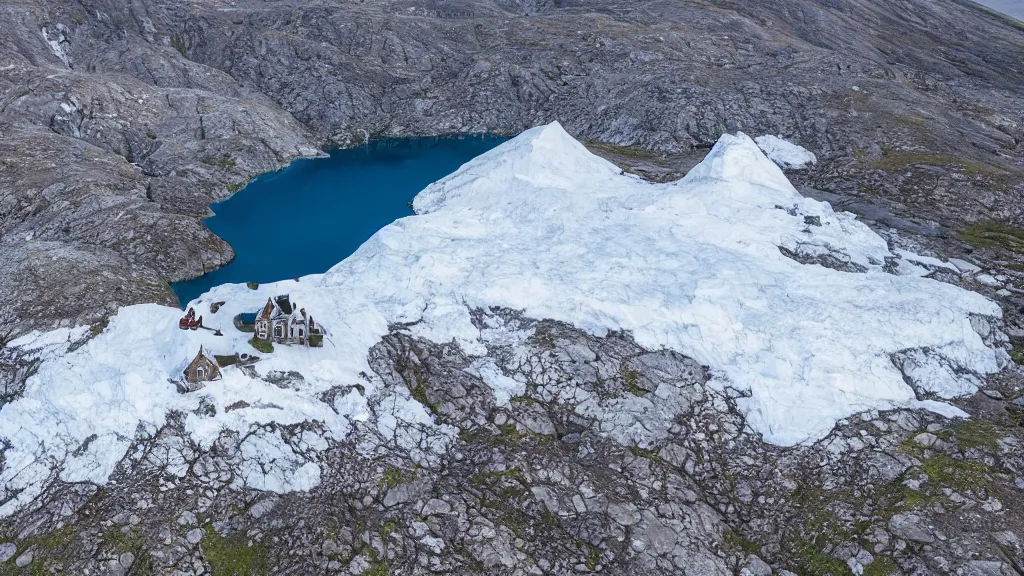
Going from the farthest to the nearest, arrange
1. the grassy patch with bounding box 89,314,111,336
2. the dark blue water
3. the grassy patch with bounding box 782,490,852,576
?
the dark blue water → the grassy patch with bounding box 89,314,111,336 → the grassy patch with bounding box 782,490,852,576

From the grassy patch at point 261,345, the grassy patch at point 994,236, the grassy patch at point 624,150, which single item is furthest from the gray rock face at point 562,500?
the grassy patch at point 624,150

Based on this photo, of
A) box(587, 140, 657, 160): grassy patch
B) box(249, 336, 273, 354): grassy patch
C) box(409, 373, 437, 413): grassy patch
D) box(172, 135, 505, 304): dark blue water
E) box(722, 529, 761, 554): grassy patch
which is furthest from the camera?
box(587, 140, 657, 160): grassy patch

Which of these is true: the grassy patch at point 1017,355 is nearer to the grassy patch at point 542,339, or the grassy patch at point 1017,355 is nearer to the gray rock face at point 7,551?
the grassy patch at point 542,339

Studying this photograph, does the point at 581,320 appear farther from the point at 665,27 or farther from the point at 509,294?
the point at 665,27

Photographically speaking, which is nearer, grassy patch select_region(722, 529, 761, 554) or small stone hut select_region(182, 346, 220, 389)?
grassy patch select_region(722, 529, 761, 554)

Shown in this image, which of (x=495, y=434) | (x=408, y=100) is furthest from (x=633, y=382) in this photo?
(x=408, y=100)

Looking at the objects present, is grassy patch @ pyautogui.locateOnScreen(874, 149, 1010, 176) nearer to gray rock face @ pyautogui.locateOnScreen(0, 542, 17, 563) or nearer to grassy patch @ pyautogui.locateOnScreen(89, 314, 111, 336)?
grassy patch @ pyautogui.locateOnScreen(89, 314, 111, 336)

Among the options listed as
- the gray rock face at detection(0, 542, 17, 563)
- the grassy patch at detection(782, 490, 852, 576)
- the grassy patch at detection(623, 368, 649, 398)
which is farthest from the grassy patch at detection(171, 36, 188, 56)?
the grassy patch at detection(782, 490, 852, 576)

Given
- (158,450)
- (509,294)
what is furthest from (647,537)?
(158,450)
